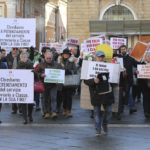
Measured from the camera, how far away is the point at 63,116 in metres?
12.9

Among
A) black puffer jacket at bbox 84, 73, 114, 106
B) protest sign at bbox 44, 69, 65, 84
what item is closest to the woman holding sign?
protest sign at bbox 44, 69, 65, 84

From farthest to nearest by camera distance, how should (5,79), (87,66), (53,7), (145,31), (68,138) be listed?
1. (53,7)
2. (145,31)
3. (5,79)
4. (87,66)
5. (68,138)

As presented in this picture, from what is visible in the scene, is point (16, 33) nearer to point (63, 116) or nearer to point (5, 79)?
point (5, 79)

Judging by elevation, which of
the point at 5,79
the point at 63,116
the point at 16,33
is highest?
the point at 16,33

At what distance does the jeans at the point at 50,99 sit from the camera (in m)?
12.4

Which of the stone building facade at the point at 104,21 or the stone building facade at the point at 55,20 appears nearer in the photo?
the stone building facade at the point at 104,21

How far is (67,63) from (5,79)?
6.95ft

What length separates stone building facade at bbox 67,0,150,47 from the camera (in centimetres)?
3578

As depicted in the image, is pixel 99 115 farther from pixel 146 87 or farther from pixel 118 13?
pixel 118 13

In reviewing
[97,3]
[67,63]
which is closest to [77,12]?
[97,3]

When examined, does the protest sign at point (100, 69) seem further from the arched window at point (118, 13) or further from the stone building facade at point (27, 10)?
the stone building facade at point (27, 10)

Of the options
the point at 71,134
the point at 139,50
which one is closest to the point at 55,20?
the point at 139,50

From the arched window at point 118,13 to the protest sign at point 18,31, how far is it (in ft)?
81.0

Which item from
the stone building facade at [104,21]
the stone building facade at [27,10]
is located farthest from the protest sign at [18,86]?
the stone building facade at [27,10]
